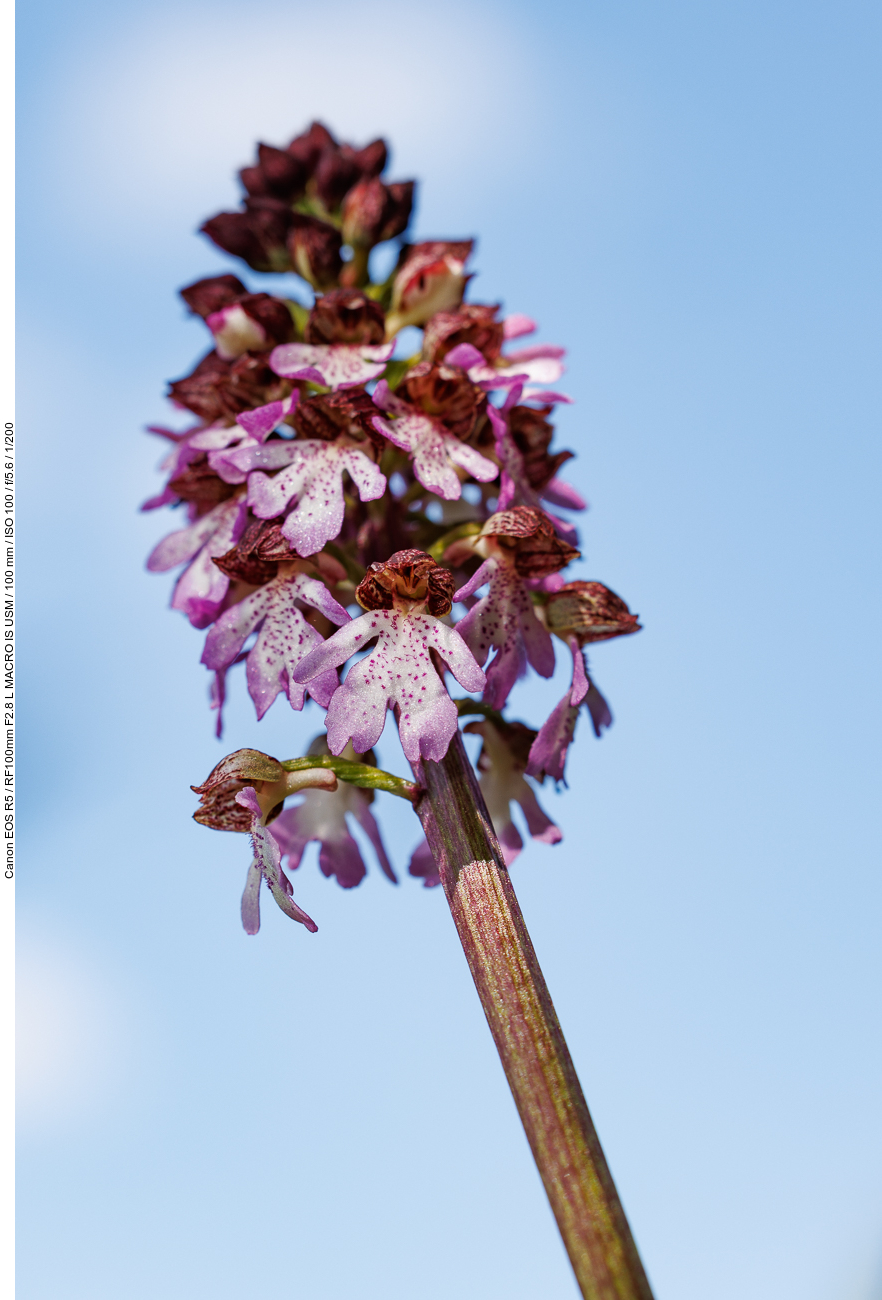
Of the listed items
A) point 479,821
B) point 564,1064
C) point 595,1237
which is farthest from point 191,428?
point 595,1237

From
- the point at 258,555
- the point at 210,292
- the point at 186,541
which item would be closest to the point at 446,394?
the point at 258,555

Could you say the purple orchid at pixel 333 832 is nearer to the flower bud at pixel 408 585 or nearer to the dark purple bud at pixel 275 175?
the flower bud at pixel 408 585

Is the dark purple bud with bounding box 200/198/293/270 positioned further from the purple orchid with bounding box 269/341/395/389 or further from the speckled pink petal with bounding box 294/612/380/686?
the speckled pink petal with bounding box 294/612/380/686

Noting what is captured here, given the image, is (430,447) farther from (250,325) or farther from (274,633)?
(250,325)

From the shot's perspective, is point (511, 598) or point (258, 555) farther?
point (511, 598)

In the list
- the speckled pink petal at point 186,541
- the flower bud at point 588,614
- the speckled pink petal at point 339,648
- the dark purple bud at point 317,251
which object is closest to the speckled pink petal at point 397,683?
the speckled pink petal at point 339,648
